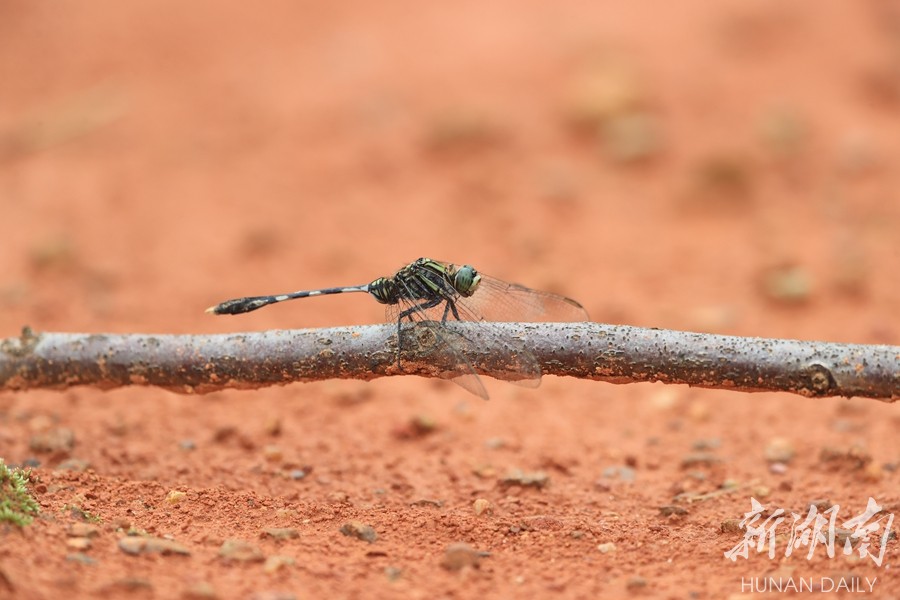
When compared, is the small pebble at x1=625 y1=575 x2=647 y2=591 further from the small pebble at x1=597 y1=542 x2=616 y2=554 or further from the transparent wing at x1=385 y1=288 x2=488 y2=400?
the transparent wing at x1=385 y1=288 x2=488 y2=400

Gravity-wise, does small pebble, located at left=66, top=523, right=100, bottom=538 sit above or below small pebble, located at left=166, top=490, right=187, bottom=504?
below

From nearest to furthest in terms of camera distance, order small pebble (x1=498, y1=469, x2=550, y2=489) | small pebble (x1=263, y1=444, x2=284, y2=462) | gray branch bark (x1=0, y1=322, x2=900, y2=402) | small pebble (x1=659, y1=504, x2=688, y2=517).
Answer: gray branch bark (x1=0, y1=322, x2=900, y2=402) < small pebble (x1=659, y1=504, x2=688, y2=517) < small pebble (x1=498, y1=469, x2=550, y2=489) < small pebble (x1=263, y1=444, x2=284, y2=462)

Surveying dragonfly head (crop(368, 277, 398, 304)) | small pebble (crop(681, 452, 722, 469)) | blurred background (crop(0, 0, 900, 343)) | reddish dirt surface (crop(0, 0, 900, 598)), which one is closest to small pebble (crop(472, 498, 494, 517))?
reddish dirt surface (crop(0, 0, 900, 598))

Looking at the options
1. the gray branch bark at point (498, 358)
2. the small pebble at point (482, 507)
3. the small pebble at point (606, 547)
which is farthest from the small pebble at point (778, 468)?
the small pebble at point (482, 507)

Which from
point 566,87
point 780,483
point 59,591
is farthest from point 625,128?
point 59,591

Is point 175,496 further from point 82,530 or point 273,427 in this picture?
point 273,427

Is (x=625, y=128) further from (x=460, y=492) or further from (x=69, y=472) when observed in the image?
(x=69, y=472)

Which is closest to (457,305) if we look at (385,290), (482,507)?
(385,290)
